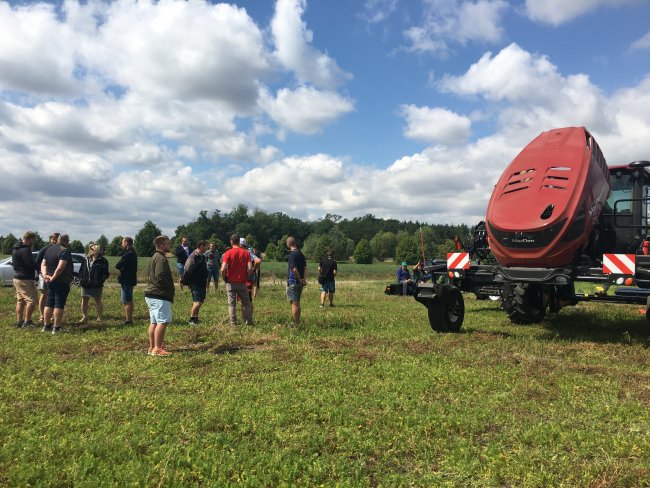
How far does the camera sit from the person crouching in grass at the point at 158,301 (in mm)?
6980

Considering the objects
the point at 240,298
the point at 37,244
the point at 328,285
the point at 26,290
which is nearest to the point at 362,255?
the point at 37,244

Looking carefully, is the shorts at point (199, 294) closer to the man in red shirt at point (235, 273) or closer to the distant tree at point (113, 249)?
the man in red shirt at point (235, 273)

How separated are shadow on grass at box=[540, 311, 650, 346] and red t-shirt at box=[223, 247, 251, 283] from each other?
5.52m

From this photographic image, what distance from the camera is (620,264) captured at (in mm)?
6969

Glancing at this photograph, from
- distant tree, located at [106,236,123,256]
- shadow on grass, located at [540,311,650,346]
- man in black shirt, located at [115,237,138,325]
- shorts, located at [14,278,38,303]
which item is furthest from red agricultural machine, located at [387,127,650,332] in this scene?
distant tree, located at [106,236,123,256]

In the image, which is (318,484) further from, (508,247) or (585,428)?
(508,247)

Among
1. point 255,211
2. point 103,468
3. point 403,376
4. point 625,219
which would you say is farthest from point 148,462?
point 255,211

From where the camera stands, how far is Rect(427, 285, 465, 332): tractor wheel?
28.7ft


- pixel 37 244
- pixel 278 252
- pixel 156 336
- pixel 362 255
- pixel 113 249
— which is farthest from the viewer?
pixel 113 249

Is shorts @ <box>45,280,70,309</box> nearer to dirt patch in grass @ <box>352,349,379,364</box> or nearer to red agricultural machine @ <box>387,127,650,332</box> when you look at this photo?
dirt patch in grass @ <box>352,349,379,364</box>

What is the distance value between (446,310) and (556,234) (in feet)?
8.39

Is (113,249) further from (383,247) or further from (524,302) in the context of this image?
(524,302)

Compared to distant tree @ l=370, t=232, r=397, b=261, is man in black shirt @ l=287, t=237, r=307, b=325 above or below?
below

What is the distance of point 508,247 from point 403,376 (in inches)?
117
